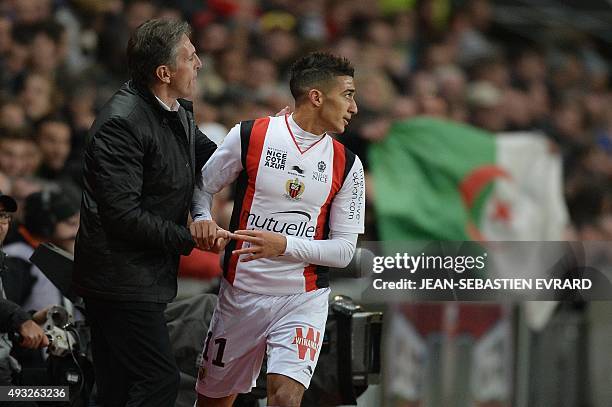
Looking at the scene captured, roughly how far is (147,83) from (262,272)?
1038mm

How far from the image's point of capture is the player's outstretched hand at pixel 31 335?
6.06 m

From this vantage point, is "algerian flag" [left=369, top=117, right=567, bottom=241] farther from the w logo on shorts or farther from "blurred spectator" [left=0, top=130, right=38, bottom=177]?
the w logo on shorts

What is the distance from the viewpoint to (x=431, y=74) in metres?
13.9

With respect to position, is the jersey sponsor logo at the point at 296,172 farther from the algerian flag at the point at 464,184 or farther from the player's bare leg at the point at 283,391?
the algerian flag at the point at 464,184

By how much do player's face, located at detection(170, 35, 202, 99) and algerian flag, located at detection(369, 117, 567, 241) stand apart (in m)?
5.62

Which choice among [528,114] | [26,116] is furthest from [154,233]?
[528,114]

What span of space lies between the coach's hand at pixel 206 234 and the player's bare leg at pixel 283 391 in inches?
26.9

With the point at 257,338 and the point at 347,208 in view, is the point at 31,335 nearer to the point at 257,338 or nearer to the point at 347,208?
the point at 257,338

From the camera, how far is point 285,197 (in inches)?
233

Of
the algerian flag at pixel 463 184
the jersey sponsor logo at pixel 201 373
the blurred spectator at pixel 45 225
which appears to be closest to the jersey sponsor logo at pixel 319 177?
the jersey sponsor logo at pixel 201 373

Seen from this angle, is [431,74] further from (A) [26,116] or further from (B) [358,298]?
(B) [358,298]

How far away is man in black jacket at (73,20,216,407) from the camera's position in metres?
5.43

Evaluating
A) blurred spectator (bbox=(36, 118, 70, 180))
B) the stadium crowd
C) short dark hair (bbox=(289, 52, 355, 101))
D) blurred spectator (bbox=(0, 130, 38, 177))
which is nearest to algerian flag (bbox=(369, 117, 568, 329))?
the stadium crowd

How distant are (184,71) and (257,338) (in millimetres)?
1308
